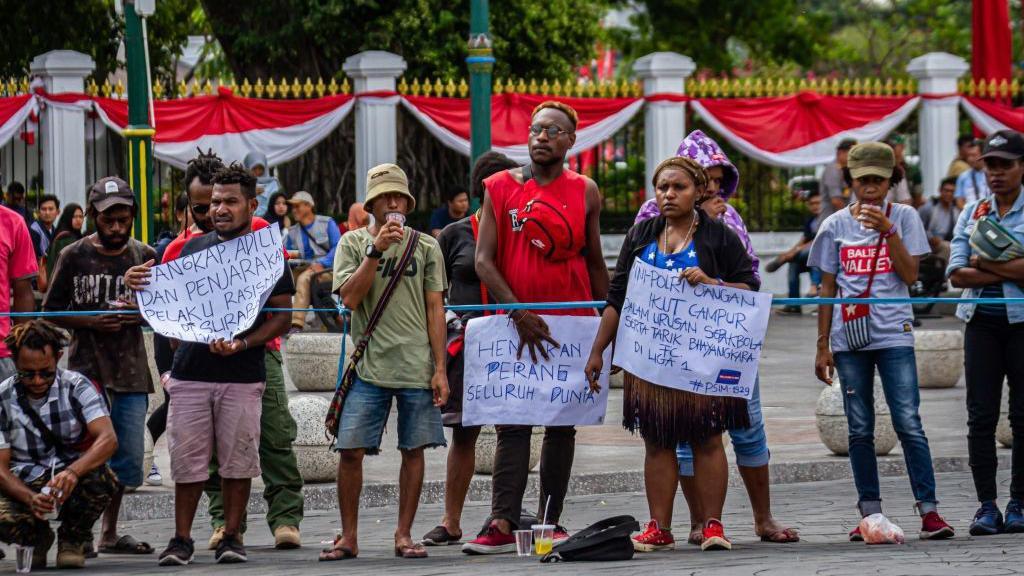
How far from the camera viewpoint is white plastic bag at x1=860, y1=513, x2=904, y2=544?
25.8 feet

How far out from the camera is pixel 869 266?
319 inches

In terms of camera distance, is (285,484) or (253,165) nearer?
(285,484)

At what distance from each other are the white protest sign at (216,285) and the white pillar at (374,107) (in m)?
13.5

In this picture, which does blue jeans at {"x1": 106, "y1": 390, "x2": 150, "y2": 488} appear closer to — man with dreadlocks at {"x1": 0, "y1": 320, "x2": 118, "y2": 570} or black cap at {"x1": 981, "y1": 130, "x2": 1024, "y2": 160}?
man with dreadlocks at {"x1": 0, "y1": 320, "x2": 118, "y2": 570}

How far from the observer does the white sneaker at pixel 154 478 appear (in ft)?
33.7

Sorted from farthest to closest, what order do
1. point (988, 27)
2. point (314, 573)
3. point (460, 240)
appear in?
point (988, 27) → point (460, 240) → point (314, 573)

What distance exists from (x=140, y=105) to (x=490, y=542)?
782cm

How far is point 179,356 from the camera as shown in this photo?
804cm

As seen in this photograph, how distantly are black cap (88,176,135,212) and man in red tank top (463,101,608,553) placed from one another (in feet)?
5.23

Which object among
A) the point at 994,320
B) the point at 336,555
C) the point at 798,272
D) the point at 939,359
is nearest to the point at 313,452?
the point at 336,555

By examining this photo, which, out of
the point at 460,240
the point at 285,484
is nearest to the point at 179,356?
the point at 285,484

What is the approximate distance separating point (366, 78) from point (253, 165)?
74.6 inches

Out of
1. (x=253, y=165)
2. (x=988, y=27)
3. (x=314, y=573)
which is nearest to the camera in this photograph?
(x=314, y=573)

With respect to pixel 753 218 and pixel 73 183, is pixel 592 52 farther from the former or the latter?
pixel 73 183
